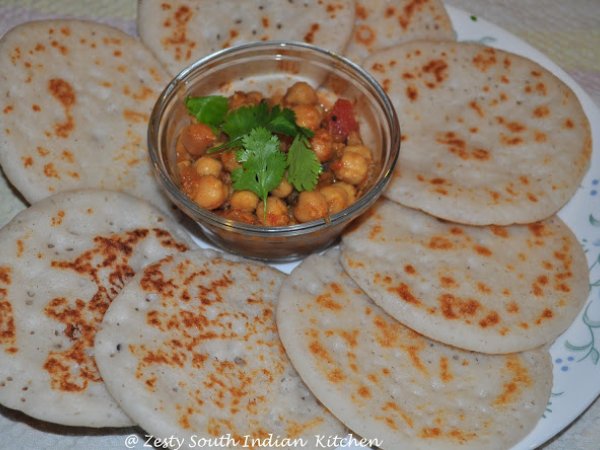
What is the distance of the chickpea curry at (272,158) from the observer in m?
3.98

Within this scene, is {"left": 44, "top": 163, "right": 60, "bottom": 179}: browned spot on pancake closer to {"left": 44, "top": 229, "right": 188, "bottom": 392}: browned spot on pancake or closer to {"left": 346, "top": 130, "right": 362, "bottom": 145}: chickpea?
{"left": 44, "top": 229, "right": 188, "bottom": 392}: browned spot on pancake

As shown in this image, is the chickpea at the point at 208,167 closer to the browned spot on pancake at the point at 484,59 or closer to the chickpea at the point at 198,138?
the chickpea at the point at 198,138

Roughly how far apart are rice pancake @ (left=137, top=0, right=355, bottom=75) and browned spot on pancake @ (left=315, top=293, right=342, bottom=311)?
67.9 inches

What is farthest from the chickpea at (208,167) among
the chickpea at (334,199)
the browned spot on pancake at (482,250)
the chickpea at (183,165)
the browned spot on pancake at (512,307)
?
the browned spot on pancake at (512,307)

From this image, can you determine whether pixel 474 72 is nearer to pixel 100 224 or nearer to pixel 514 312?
pixel 514 312

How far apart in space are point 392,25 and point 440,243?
65.7 inches

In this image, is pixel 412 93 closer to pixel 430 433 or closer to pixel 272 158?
pixel 272 158

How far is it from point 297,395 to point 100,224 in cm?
146

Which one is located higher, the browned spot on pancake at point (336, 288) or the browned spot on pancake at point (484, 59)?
the browned spot on pancake at point (484, 59)

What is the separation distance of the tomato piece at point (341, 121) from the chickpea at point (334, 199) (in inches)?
18.9

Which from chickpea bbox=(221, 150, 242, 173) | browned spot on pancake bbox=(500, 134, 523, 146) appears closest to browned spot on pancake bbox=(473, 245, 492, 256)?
browned spot on pancake bbox=(500, 134, 523, 146)

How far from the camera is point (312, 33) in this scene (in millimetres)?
4754

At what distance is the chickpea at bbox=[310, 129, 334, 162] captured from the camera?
4.18 metres

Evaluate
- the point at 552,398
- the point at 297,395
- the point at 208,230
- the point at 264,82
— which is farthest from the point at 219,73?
the point at 552,398
